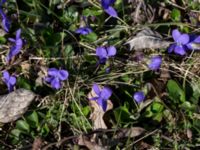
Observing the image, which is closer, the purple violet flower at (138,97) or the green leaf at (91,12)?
the purple violet flower at (138,97)

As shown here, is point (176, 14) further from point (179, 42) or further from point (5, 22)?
point (5, 22)

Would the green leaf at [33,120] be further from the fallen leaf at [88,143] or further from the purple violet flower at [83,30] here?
the purple violet flower at [83,30]

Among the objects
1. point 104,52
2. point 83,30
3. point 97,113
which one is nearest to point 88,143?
point 97,113

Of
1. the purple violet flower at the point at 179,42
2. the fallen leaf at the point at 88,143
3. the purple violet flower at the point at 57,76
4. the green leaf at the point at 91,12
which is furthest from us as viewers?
→ the green leaf at the point at 91,12

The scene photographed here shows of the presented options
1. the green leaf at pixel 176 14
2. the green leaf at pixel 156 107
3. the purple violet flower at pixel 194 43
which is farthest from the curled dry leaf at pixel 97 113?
the green leaf at pixel 176 14

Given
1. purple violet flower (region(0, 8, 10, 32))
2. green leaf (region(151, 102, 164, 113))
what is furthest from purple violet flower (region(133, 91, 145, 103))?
purple violet flower (region(0, 8, 10, 32))
